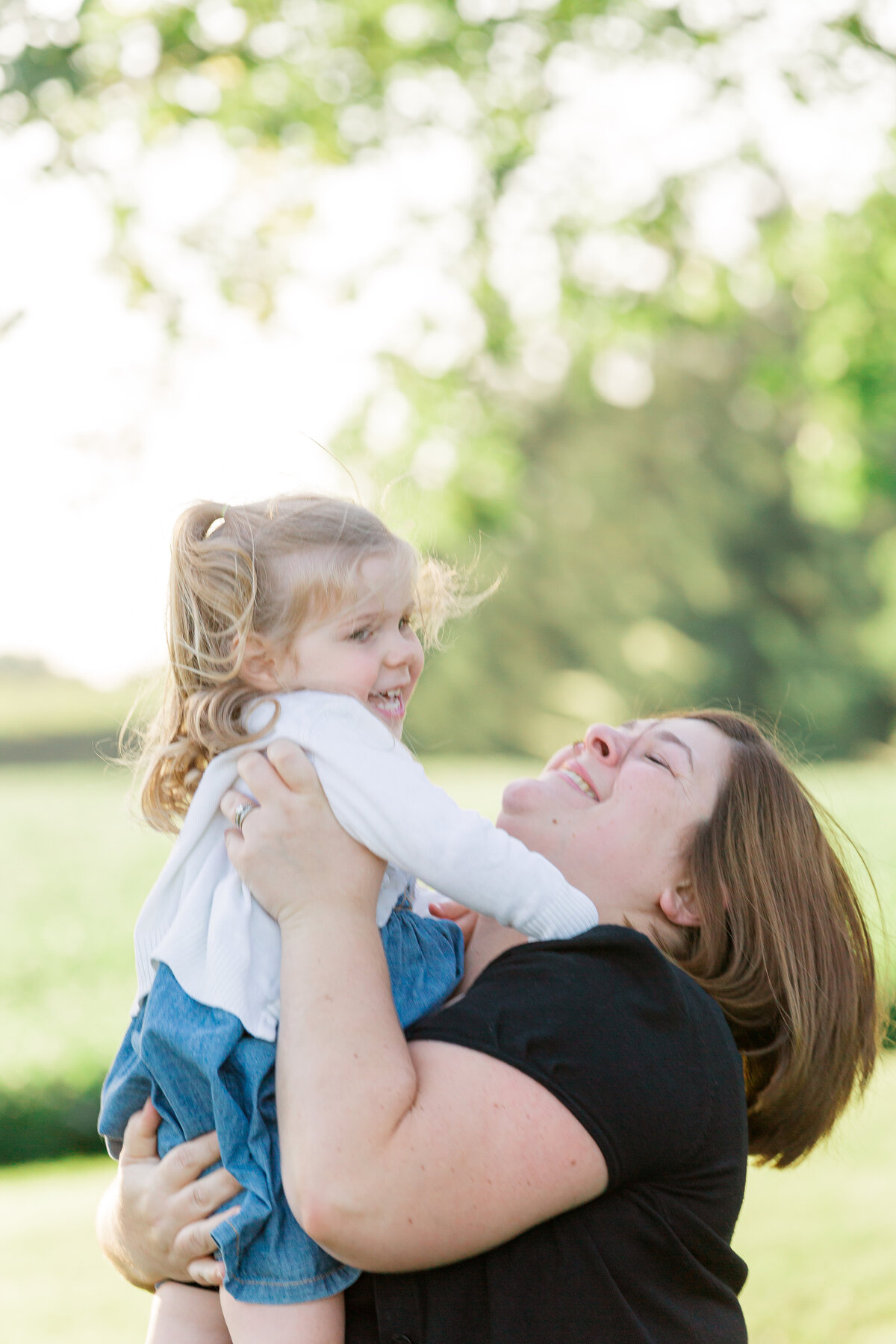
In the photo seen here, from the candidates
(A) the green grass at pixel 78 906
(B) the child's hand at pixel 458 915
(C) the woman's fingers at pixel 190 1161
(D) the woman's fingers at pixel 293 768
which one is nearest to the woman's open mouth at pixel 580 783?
(B) the child's hand at pixel 458 915

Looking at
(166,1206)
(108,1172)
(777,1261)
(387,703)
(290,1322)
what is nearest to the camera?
Answer: (290,1322)

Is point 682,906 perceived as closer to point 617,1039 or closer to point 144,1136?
point 617,1039

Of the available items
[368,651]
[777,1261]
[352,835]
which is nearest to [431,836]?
[352,835]

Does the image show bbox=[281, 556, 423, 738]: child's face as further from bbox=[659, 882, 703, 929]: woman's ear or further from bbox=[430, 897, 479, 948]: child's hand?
bbox=[659, 882, 703, 929]: woman's ear

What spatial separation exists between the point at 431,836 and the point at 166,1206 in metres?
0.65

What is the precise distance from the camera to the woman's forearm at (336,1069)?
148cm

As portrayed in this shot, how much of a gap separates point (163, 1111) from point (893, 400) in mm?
7174

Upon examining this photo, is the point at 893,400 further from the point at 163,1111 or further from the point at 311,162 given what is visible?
the point at 163,1111

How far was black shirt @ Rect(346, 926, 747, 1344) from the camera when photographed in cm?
156

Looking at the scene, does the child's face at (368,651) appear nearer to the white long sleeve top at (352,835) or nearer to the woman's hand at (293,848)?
the white long sleeve top at (352,835)

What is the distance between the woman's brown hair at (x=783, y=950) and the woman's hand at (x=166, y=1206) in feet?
2.76

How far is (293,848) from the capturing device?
1691 millimetres

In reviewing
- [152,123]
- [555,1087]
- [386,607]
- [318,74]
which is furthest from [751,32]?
[555,1087]

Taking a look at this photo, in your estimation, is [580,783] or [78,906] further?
[78,906]
